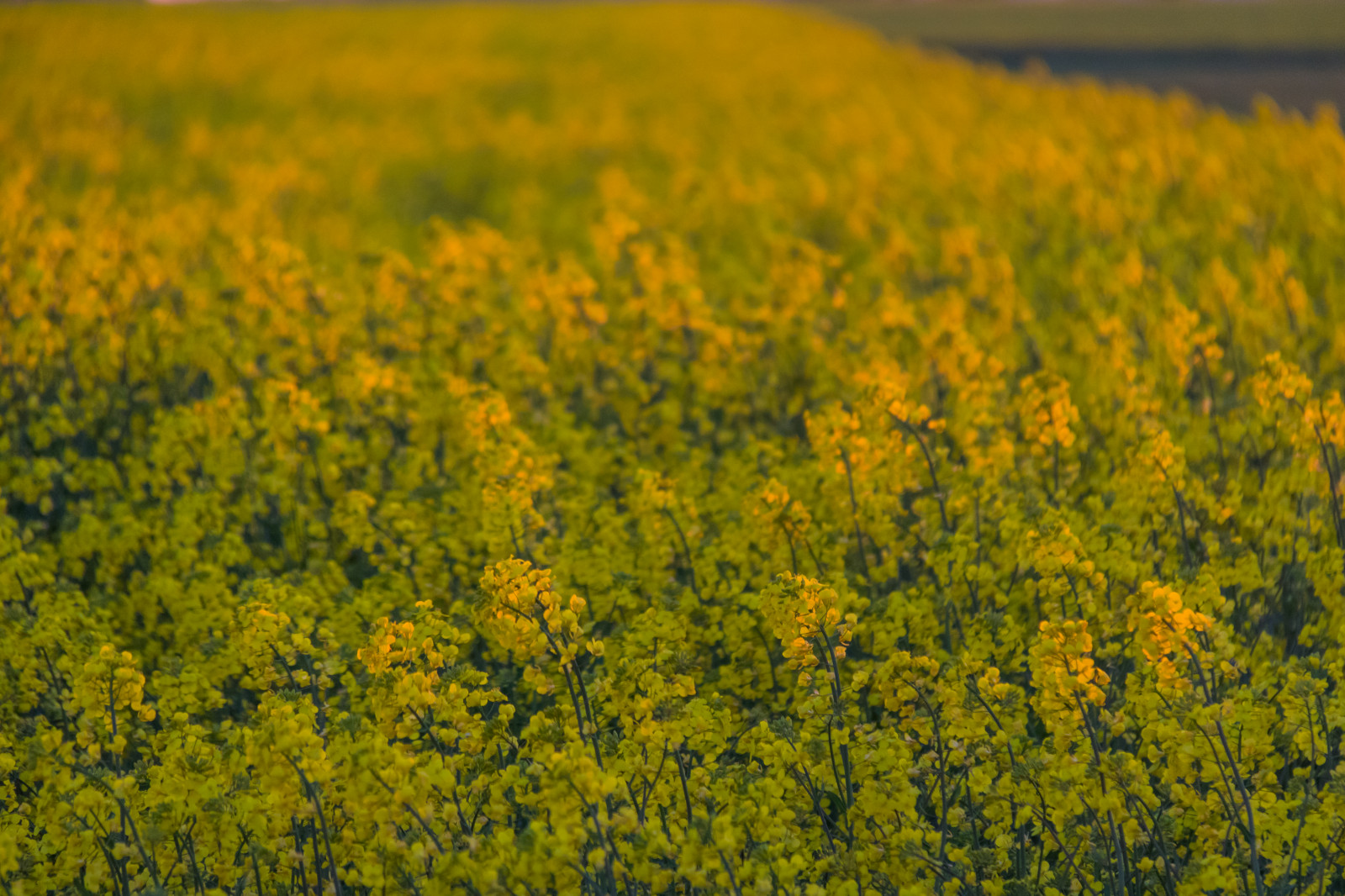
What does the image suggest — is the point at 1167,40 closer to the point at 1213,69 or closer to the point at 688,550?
the point at 1213,69

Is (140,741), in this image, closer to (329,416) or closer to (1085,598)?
(329,416)

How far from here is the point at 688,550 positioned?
517cm

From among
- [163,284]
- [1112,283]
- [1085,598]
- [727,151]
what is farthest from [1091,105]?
[1085,598]

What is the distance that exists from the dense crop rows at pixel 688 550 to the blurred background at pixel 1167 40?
19.2m

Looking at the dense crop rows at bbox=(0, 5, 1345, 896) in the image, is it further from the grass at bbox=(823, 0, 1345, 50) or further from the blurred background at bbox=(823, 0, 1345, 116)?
the grass at bbox=(823, 0, 1345, 50)

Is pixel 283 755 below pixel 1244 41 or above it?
below

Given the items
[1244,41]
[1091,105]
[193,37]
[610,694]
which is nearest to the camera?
[610,694]

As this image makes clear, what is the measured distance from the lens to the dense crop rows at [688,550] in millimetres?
3701

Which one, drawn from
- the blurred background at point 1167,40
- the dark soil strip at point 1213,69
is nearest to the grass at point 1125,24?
the blurred background at point 1167,40

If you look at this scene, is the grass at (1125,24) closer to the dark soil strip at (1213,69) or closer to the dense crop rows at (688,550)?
the dark soil strip at (1213,69)

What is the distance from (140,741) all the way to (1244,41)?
56.8m

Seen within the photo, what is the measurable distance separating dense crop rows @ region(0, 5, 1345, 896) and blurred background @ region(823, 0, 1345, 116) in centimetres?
1918

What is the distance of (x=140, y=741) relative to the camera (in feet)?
15.1

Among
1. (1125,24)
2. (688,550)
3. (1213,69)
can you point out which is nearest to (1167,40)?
(1125,24)
